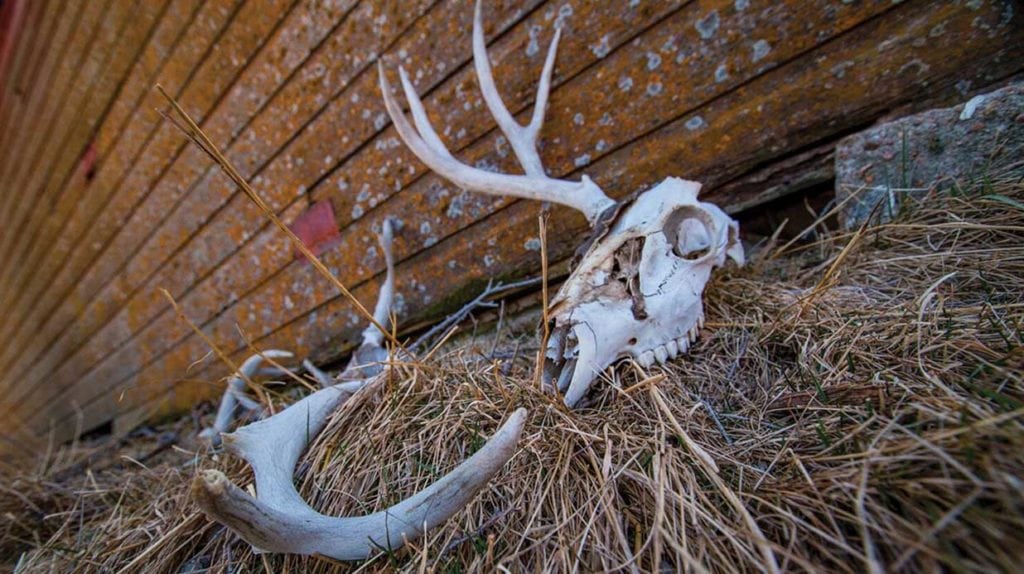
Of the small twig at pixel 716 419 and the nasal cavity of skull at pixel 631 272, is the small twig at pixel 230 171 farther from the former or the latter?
the small twig at pixel 716 419

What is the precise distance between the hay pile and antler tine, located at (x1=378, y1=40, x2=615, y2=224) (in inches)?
18.7

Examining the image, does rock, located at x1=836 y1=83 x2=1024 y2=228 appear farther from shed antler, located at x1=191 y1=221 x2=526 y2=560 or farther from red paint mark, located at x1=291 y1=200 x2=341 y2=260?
red paint mark, located at x1=291 y1=200 x2=341 y2=260

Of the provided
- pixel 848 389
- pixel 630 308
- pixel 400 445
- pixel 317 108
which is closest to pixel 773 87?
pixel 630 308

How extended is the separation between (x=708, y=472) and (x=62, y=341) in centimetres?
641

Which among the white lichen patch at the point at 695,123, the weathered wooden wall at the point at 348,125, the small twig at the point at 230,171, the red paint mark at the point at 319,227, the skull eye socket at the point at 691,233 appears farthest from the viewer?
the red paint mark at the point at 319,227

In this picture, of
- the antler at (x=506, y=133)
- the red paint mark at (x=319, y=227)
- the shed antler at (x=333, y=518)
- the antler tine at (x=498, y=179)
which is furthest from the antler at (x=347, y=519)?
the red paint mark at (x=319, y=227)

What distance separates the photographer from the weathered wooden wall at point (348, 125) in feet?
4.35

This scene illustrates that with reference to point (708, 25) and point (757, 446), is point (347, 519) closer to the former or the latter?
point (757, 446)

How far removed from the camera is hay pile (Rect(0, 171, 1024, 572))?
535mm

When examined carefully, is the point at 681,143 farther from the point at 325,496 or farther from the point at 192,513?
the point at 192,513

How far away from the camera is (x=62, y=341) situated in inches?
185

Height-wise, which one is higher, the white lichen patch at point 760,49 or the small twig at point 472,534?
the white lichen patch at point 760,49

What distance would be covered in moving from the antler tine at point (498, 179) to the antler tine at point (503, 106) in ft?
→ 0.03

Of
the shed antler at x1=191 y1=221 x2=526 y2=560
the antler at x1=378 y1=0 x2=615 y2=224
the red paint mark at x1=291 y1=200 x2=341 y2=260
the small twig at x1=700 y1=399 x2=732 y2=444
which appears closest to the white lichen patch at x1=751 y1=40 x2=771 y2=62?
the antler at x1=378 y1=0 x2=615 y2=224
